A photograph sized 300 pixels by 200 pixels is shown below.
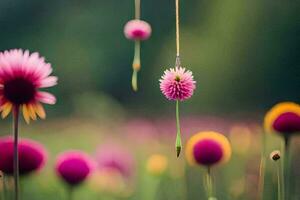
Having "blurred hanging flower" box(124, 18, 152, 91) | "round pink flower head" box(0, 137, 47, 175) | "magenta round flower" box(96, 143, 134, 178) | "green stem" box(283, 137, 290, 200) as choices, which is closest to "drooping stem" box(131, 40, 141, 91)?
"blurred hanging flower" box(124, 18, 152, 91)

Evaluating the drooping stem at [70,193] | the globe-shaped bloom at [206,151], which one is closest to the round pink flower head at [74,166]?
the drooping stem at [70,193]

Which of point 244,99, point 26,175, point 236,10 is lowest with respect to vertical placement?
point 26,175

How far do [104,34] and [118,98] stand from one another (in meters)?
0.16

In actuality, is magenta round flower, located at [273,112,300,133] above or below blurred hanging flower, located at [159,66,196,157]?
below

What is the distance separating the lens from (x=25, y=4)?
4.63 feet

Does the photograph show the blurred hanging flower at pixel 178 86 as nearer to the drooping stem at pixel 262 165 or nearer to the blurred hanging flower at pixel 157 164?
the blurred hanging flower at pixel 157 164

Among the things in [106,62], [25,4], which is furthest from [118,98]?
[25,4]

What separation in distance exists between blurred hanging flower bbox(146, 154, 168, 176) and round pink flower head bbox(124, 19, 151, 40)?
28cm

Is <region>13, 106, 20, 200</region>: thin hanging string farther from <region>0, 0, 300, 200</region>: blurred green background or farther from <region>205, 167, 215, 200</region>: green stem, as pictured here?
<region>205, 167, 215, 200</region>: green stem

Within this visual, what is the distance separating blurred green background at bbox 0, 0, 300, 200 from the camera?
4.49 ft

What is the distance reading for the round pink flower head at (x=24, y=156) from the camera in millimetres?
1333

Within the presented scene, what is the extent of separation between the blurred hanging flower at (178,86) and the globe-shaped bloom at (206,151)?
0.11 feet

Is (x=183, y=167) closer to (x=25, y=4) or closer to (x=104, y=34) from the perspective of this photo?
(x=104, y=34)

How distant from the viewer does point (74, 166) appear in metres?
1.35
